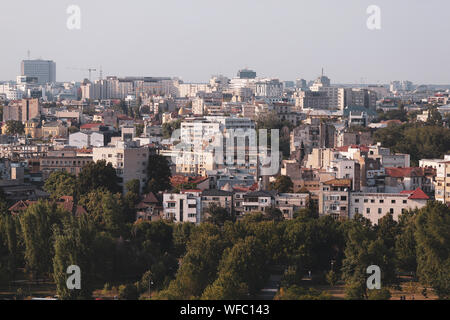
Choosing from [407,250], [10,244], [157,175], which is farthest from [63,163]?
[407,250]

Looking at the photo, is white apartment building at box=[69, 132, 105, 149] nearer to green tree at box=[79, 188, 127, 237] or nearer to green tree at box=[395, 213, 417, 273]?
green tree at box=[79, 188, 127, 237]

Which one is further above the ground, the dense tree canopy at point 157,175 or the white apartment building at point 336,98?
the white apartment building at point 336,98

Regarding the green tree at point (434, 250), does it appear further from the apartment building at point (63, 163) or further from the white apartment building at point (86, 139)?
the white apartment building at point (86, 139)

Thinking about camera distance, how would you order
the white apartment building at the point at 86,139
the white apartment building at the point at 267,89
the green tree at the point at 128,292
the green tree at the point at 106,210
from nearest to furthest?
the green tree at the point at 128,292, the green tree at the point at 106,210, the white apartment building at the point at 86,139, the white apartment building at the point at 267,89

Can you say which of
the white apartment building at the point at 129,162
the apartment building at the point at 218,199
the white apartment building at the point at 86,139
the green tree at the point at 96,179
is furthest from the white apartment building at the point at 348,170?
the white apartment building at the point at 86,139

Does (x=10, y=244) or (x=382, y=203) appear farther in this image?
(x=382, y=203)

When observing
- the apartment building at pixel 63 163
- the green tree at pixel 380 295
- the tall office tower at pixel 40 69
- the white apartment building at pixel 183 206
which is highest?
the tall office tower at pixel 40 69

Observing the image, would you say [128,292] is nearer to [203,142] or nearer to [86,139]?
[203,142]

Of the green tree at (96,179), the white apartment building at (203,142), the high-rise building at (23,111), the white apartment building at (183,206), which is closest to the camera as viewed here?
the white apartment building at (183,206)
